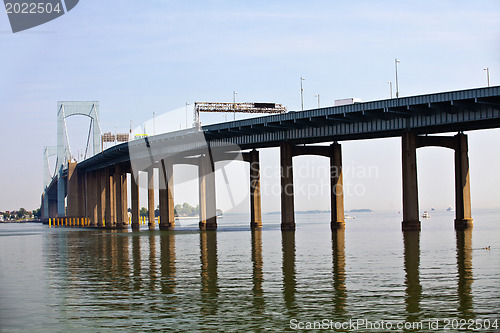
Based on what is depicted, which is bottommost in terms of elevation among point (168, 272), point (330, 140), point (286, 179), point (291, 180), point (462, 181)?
point (168, 272)

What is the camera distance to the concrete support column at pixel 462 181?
105438 mm

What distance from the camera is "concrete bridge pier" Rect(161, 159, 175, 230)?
154 m

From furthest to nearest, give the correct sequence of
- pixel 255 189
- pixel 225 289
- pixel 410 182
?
pixel 255 189, pixel 410 182, pixel 225 289

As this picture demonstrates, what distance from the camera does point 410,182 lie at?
96.1 metres

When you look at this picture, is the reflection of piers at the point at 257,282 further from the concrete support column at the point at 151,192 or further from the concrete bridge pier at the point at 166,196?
the concrete support column at the point at 151,192

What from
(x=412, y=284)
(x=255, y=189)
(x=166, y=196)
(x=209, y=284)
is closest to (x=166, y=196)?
(x=166, y=196)

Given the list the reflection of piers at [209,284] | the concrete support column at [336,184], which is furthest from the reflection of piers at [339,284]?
the concrete support column at [336,184]

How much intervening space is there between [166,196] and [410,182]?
7412 cm

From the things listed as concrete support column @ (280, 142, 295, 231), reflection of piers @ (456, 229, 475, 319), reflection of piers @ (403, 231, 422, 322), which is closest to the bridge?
concrete support column @ (280, 142, 295, 231)

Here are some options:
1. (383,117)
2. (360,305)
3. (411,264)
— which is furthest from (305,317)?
(383,117)

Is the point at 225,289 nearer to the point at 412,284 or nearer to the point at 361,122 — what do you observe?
the point at 412,284

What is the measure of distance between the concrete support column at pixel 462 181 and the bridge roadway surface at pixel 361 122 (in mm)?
3591

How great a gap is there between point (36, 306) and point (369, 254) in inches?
1317

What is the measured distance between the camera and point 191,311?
29422mm
